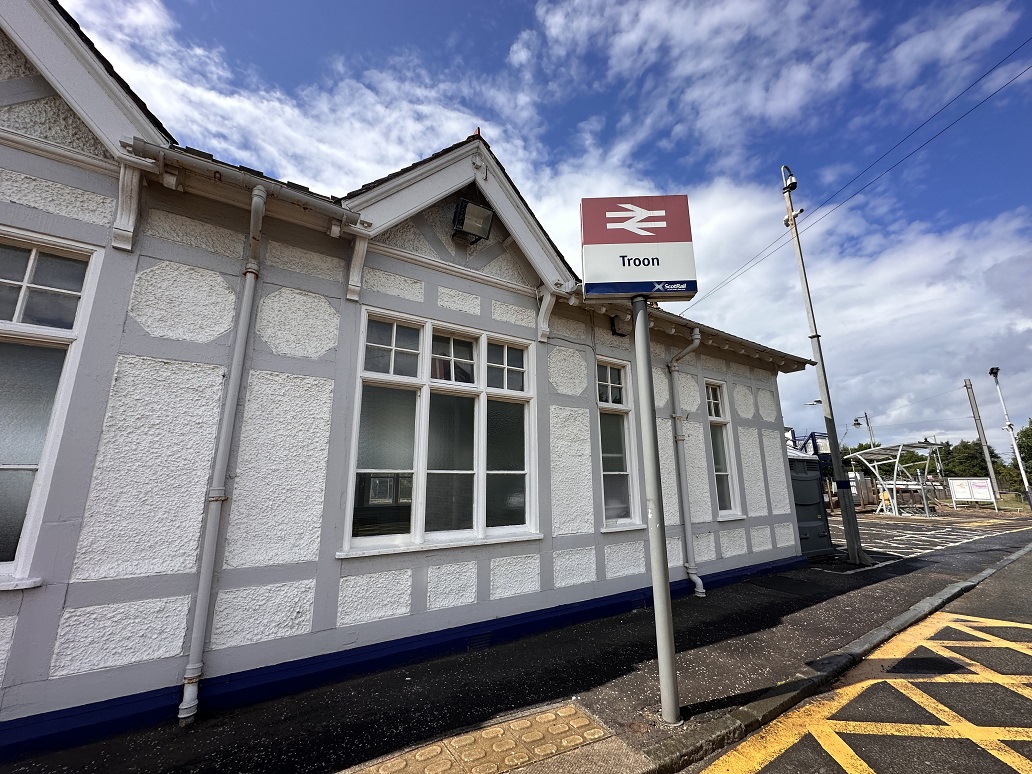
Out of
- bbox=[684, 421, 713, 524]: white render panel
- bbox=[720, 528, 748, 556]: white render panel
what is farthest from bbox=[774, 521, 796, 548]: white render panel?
bbox=[684, 421, 713, 524]: white render panel

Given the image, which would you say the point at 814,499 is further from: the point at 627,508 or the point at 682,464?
the point at 627,508

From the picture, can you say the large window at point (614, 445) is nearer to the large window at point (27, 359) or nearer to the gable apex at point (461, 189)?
the gable apex at point (461, 189)

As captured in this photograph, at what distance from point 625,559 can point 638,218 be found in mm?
4228

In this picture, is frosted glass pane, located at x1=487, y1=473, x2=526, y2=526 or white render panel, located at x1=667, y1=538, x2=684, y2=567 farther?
white render panel, located at x1=667, y1=538, x2=684, y2=567

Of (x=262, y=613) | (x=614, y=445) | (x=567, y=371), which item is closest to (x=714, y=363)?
(x=614, y=445)

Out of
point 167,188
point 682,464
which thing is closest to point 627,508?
point 682,464

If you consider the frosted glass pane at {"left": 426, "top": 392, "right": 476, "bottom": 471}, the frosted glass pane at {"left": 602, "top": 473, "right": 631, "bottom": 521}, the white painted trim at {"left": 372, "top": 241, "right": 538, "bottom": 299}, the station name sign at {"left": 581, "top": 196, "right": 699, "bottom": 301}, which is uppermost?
the white painted trim at {"left": 372, "top": 241, "right": 538, "bottom": 299}

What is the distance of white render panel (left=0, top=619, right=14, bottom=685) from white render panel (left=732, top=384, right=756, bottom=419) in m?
9.04

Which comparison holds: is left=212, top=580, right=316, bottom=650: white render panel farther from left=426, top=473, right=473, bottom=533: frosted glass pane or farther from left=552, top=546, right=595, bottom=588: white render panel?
left=552, top=546, right=595, bottom=588: white render panel

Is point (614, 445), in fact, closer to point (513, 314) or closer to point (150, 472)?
point (513, 314)

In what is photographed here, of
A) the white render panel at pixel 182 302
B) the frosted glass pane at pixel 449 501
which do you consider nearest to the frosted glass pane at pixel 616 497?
the frosted glass pane at pixel 449 501

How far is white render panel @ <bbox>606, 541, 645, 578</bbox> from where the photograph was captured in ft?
17.5

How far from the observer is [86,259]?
128 inches

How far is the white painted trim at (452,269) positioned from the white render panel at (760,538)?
5.79 metres
